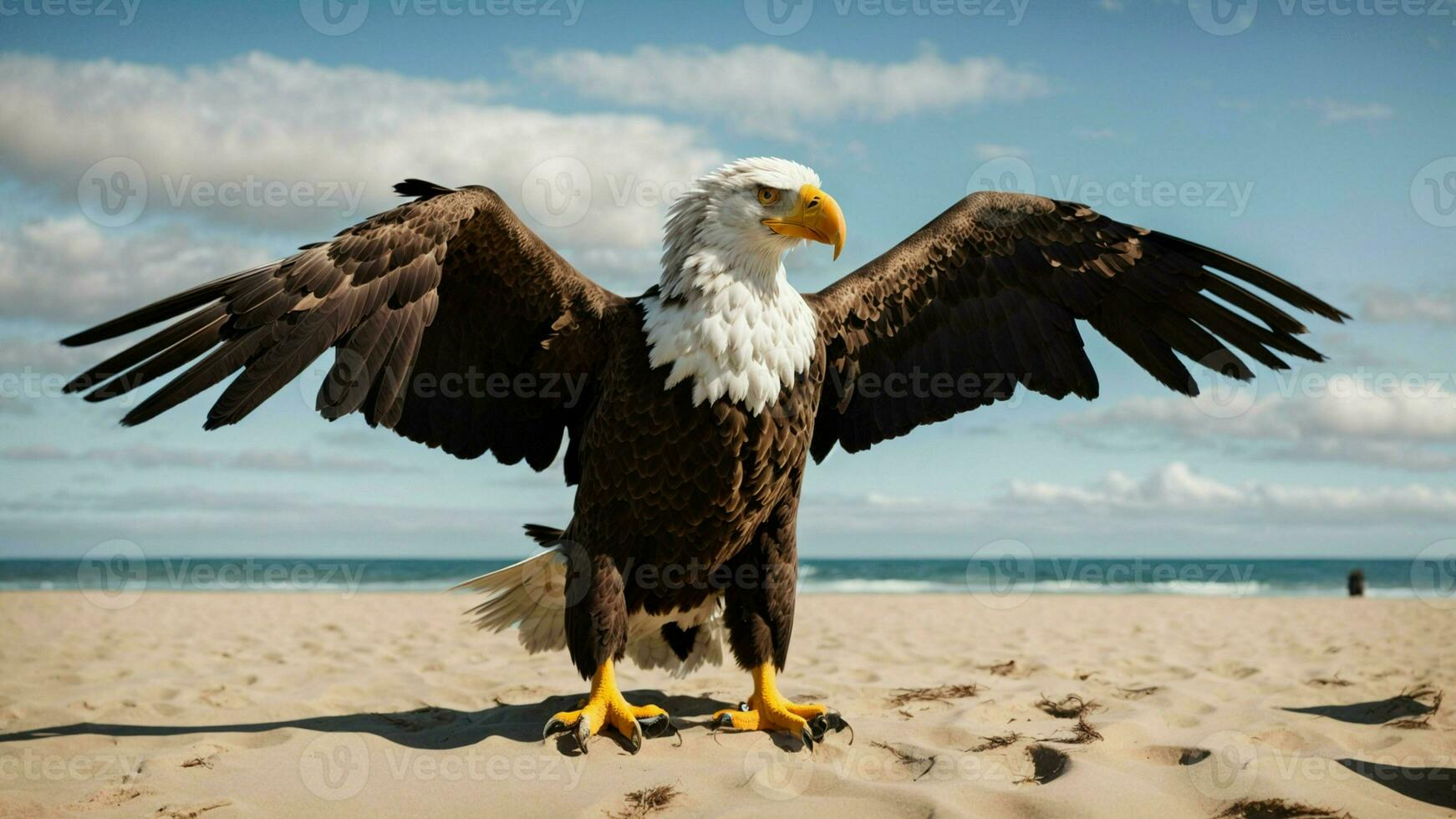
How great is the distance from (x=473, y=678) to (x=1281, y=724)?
4.16 meters

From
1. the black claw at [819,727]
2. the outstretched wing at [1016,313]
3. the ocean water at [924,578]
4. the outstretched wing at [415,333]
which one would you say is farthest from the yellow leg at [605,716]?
the ocean water at [924,578]

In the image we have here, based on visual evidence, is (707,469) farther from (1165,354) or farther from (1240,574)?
(1240,574)

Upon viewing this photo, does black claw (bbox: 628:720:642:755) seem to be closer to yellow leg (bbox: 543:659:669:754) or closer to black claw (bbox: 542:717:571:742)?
yellow leg (bbox: 543:659:669:754)

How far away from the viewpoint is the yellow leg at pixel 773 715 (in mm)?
3736

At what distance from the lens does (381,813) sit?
2971mm

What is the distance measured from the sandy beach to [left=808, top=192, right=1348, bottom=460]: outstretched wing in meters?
1.49

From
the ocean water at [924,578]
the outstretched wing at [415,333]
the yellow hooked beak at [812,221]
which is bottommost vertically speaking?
the ocean water at [924,578]

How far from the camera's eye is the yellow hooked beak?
3.89 m

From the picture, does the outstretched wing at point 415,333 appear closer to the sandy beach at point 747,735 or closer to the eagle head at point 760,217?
the eagle head at point 760,217

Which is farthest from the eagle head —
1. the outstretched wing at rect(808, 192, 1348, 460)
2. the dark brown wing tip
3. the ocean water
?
the ocean water
